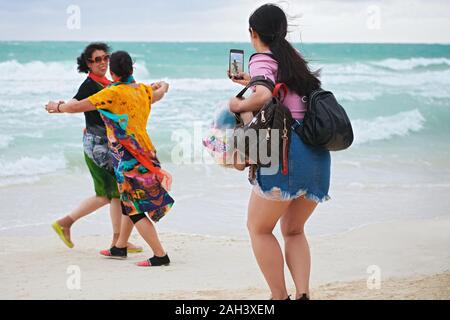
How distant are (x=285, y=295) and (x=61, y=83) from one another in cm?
1975

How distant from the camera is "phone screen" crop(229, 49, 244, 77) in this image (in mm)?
3863

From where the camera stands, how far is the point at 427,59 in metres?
39.3

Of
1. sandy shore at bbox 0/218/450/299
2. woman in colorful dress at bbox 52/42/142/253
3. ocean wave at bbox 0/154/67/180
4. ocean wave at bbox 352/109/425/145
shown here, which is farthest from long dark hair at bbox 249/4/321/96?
ocean wave at bbox 352/109/425/145

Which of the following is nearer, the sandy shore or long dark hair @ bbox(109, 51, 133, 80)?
the sandy shore

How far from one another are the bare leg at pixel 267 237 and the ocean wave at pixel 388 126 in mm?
10003

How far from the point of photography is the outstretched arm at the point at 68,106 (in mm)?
4938

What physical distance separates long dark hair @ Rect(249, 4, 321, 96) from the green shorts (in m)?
2.51

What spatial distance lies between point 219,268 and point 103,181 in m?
1.11

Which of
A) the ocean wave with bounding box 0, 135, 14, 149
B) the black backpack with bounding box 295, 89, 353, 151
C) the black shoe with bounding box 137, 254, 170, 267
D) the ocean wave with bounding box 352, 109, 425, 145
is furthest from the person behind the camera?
the ocean wave with bounding box 352, 109, 425, 145

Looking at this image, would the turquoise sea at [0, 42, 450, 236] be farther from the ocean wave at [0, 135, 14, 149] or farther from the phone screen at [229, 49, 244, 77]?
the phone screen at [229, 49, 244, 77]

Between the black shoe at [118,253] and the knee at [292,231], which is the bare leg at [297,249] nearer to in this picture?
the knee at [292,231]

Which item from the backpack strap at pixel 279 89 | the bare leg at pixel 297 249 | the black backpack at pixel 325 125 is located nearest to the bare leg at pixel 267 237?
the bare leg at pixel 297 249
